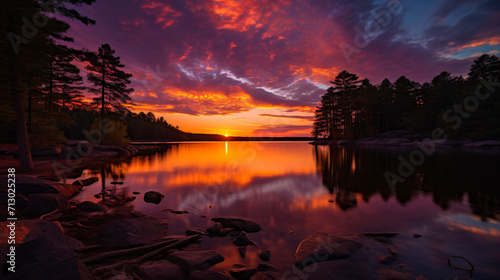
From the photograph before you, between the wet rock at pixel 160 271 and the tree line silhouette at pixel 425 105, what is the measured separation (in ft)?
199

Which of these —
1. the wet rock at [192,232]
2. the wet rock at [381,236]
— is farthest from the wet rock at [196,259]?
the wet rock at [381,236]

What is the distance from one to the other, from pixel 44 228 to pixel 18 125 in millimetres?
12297

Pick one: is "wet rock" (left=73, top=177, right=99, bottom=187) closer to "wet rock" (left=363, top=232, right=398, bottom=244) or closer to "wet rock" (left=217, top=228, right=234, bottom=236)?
"wet rock" (left=217, top=228, right=234, bottom=236)

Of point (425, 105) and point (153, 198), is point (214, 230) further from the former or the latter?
point (425, 105)

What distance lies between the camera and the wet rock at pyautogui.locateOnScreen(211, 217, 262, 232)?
6024mm

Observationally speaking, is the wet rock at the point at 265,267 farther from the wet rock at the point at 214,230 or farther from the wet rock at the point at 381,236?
the wet rock at the point at 381,236

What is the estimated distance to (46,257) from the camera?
3.42 meters

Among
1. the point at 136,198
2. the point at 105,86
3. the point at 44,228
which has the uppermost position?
the point at 105,86

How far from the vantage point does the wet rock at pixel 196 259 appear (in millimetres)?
3994

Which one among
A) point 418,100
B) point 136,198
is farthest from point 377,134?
point 136,198

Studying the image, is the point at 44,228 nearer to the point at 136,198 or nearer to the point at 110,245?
the point at 110,245

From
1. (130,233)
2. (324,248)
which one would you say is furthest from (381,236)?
(130,233)

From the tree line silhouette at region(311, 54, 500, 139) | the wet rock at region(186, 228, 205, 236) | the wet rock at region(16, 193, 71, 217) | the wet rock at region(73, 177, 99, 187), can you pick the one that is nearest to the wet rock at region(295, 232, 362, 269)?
the wet rock at region(186, 228, 205, 236)

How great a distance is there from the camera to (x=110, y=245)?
4.68m
